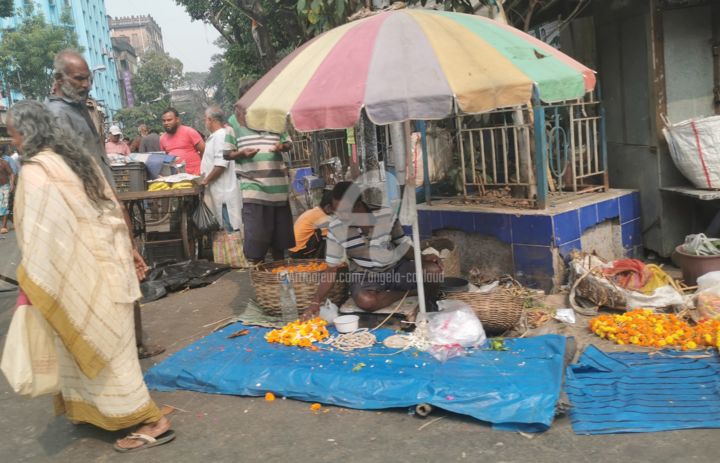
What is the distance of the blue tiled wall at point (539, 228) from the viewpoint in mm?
5234

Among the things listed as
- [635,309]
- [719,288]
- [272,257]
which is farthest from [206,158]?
[719,288]

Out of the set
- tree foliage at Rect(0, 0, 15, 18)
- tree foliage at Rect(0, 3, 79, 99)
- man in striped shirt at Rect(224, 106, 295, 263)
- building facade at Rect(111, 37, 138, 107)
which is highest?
building facade at Rect(111, 37, 138, 107)

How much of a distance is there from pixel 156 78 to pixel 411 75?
206 feet

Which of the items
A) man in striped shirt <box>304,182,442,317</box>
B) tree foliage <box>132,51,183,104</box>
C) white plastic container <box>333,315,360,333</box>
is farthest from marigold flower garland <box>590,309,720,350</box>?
tree foliage <box>132,51,183,104</box>

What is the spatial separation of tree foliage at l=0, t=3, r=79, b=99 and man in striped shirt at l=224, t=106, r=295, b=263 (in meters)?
30.6

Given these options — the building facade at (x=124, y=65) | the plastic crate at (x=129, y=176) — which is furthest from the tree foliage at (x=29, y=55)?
the building facade at (x=124, y=65)

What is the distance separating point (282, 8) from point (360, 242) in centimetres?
594

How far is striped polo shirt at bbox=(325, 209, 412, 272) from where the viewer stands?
4.81 m

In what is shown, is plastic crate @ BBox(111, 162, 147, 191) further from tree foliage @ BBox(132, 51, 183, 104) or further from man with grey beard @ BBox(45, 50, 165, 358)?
tree foliage @ BBox(132, 51, 183, 104)

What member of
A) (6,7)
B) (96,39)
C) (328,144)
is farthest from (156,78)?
(328,144)

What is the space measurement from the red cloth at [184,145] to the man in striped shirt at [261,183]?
305 centimetres

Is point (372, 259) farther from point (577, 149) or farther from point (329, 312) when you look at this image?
point (577, 149)

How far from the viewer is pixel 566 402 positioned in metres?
3.31

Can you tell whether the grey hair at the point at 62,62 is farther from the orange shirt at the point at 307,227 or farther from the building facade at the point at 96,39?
the building facade at the point at 96,39
